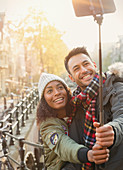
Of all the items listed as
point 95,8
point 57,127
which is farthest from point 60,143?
point 95,8

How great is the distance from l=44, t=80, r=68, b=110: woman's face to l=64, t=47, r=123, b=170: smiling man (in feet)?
0.48

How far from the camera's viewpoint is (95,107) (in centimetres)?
173

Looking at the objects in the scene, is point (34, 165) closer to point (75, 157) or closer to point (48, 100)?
point (48, 100)

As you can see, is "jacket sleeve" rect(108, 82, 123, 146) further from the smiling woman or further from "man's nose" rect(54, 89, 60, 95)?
"man's nose" rect(54, 89, 60, 95)

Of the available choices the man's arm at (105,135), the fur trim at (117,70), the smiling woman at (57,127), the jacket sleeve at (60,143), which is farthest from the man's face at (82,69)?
the man's arm at (105,135)

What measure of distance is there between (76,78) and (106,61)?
6143 centimetres

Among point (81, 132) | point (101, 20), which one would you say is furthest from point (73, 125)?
point (101, 20)

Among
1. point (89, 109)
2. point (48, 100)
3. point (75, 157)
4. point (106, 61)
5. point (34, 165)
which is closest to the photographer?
point (75, 157)

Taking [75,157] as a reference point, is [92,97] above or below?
above

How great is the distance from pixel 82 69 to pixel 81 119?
42cm

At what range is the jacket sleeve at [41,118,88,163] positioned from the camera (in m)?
1.54

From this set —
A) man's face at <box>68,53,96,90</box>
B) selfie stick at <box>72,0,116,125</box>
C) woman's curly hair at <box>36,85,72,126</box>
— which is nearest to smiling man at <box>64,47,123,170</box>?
man's face at <box>68,53,96,90</box>

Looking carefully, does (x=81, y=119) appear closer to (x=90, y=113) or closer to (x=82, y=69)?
(x=90, y=113)

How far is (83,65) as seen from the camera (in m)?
1.92
